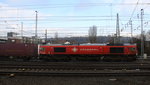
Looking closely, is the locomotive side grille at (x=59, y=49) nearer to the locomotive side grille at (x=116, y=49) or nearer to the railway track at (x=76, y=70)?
the locomotive side grille at (x=116, y=49)

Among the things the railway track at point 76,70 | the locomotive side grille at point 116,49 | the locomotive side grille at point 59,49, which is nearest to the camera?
the railway track at point 76,70

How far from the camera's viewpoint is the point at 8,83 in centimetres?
1057

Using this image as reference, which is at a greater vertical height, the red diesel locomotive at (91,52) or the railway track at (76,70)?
the red diesel locomotive at (91,52)

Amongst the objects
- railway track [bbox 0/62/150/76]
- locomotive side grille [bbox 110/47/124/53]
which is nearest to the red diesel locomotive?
locomotive side grille [bbox 110/47/124/53]

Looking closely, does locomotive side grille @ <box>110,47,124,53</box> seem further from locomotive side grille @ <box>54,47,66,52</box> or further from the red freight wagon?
locomotive side grille @ <box>54,47,66,52</box>

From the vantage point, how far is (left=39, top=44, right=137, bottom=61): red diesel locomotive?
29.5 m

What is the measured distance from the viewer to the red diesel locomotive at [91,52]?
96.7ft

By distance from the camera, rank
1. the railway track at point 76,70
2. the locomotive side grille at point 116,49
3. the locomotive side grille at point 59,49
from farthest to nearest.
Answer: the locomotive side grille at point 59,49 < the locomotive side grille at point 116,49 < the railway track at point 76,70

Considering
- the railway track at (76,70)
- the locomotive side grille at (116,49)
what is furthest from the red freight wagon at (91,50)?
→ the railway track at (76,70)

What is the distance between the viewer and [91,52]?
2988 cm

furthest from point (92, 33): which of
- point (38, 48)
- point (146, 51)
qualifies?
point (38, 48)

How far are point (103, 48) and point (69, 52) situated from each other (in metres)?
5.37

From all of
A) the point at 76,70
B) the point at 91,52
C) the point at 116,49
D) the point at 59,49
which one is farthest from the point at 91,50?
the point at 76,70

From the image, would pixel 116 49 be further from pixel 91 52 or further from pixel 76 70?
pixel 76 70
